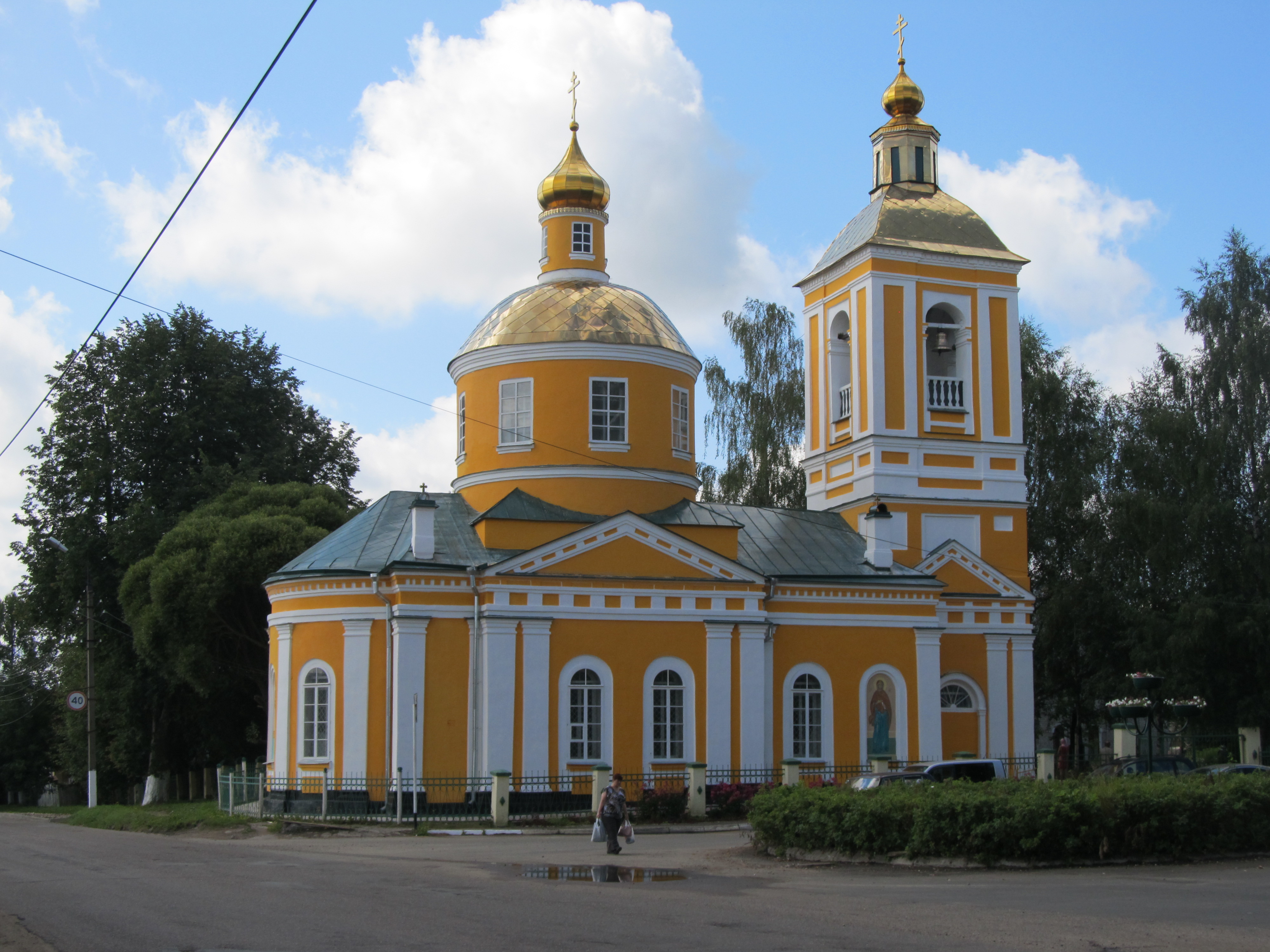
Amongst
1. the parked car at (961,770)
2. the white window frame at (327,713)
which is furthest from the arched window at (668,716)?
the white window frame at (327,713)

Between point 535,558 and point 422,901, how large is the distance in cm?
1234

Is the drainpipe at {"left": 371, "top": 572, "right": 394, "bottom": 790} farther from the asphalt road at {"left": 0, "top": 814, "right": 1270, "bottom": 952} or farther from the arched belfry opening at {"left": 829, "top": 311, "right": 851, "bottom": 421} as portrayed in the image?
the arched belfry opening at {"left": 829, "top": 311, "right": 851, "bottom": 421}

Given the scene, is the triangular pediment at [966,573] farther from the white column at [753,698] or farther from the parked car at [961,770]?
the parked car at [961,770]

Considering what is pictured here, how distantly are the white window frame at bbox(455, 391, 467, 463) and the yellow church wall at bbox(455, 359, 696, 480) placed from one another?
11 cm

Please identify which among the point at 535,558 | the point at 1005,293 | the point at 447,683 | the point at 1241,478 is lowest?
the point at 447,683

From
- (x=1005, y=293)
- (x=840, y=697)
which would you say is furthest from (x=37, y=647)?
(x=1005, y=293)

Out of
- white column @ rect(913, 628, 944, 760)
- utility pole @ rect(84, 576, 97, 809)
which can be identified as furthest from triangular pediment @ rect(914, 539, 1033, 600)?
utility pole @ rect(84, 576, 97, 809)

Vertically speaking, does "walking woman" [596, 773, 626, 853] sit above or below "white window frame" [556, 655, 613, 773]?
below

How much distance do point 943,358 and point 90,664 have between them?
21.4 metres

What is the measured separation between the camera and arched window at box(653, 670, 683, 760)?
80.4 ft

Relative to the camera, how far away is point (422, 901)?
11.9m

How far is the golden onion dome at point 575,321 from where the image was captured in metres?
27.1

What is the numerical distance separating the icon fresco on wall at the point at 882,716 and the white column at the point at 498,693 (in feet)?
23.2

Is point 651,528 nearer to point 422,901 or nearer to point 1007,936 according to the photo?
point 422,901
